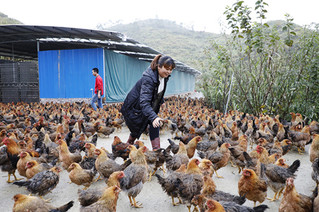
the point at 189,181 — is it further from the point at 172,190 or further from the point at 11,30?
the point at 11,30

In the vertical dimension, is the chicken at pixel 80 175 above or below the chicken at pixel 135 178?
below

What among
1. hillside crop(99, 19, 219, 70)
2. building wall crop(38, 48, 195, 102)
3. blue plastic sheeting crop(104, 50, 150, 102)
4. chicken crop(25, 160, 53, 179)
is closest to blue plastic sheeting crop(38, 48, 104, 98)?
building wall crop(38, 48, 195, 102)

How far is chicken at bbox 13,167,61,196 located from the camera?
Answer: 3.36 metres

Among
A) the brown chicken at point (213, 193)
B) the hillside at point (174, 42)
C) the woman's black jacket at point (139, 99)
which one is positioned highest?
the hillside at point (174, 42)

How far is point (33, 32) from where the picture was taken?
13148 millimetres

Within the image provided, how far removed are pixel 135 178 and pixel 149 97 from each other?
52.4 inches

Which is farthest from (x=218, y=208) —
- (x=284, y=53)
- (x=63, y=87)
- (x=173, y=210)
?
(x=63, y=87)

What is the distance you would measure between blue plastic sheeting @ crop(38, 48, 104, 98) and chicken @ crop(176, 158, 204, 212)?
44.8 ft

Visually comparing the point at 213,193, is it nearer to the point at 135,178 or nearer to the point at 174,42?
the point at 135,178

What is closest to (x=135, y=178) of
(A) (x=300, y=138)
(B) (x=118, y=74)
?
(A) (x=300, y=138)

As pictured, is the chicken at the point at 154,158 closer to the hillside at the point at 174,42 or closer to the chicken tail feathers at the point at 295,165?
the chicken tail feathers at the point at 295,165

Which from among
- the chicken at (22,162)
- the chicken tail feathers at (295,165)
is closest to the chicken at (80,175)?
the chicken at (22,162)

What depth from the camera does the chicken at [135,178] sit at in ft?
10.6

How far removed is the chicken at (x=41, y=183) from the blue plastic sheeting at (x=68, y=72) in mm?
12778
